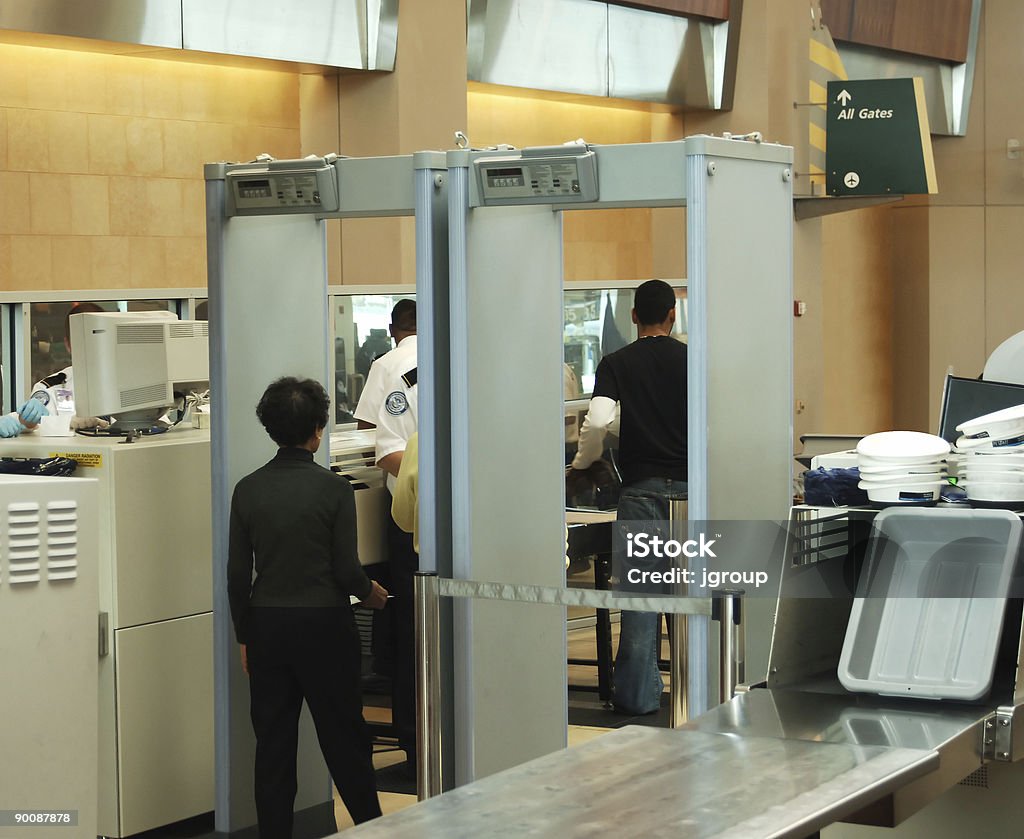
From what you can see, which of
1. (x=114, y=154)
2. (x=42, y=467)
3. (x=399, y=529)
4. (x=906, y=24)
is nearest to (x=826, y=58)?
(x=906, y=24)

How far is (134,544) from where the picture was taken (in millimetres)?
4484

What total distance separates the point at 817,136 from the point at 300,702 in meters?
8.43

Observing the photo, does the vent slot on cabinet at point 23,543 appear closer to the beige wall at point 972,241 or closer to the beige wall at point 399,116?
the beige wall at point 399,116

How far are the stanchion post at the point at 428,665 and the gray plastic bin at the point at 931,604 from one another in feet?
4.43

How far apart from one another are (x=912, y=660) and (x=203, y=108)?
7178 millimetres

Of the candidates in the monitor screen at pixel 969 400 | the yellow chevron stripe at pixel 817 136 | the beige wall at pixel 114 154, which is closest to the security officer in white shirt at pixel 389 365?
the monitor screen at pixel 969 400

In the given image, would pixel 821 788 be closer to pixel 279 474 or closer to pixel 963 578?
pixel 963 578

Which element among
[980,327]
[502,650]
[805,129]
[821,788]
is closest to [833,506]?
[821,788]

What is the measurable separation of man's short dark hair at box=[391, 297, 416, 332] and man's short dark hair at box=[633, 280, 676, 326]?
979 mm

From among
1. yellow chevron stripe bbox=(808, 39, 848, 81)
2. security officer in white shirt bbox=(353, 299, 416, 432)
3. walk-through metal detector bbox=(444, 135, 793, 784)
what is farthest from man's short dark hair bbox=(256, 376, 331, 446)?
yellow chevron stripe bbox=(808, 39, 848, 81)

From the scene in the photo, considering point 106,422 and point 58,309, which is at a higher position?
point 58,309

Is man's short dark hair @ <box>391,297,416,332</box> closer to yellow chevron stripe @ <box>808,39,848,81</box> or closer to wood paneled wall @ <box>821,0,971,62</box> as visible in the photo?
yellow chevron stripe @ <box>808,39,848,81</box>

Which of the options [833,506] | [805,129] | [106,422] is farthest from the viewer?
[805,129]

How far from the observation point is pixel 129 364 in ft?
15.6
